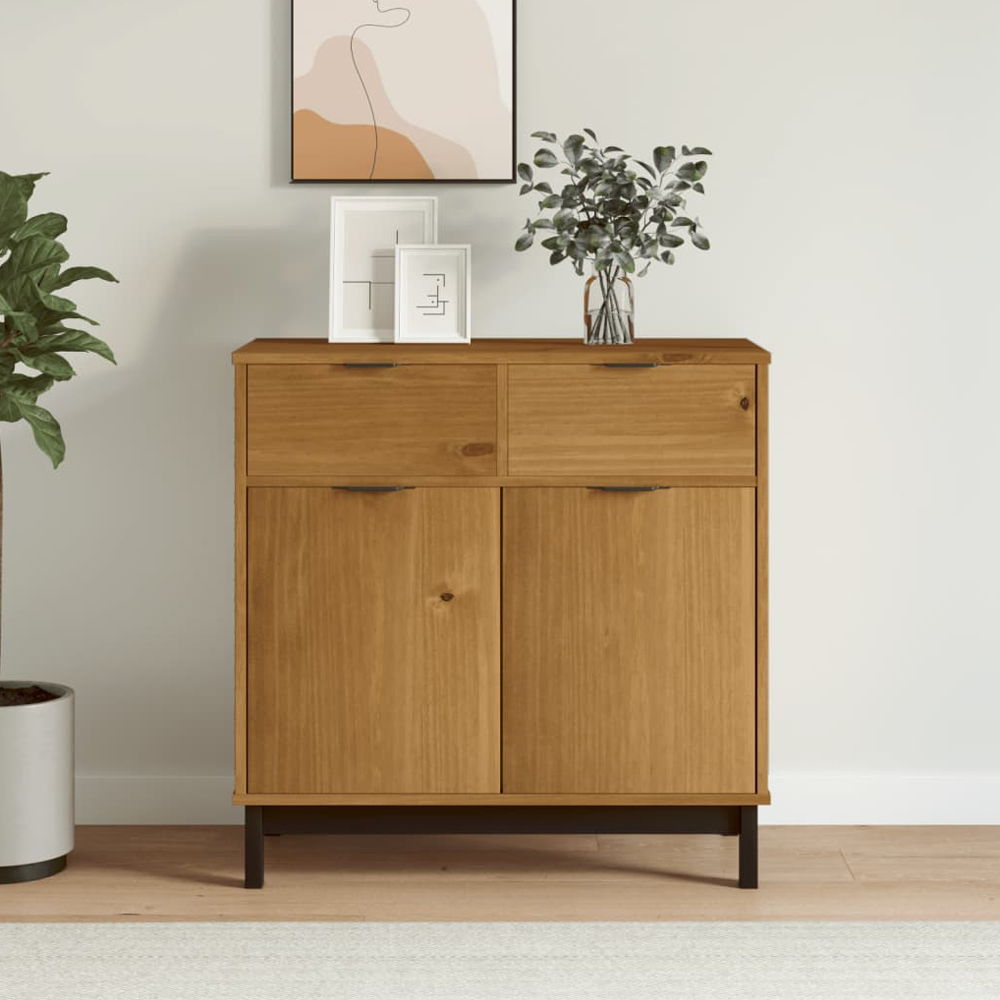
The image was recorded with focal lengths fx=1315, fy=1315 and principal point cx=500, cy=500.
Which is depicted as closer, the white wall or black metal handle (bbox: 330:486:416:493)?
black metal handle (bbox: 330:486:416:493)

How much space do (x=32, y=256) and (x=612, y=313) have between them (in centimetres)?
116

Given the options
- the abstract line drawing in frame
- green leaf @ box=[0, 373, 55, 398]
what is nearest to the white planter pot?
green leaf @ box=[0, 373, 55, 398]

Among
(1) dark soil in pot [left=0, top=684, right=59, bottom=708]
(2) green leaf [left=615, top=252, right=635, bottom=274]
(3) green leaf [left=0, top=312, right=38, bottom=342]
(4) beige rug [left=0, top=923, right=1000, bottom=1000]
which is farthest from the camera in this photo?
(1) dark soil in pot [left=0, top=684, right=59, bottom=708]

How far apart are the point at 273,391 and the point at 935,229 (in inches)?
61.3

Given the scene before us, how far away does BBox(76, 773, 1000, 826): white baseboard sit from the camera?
307 cm

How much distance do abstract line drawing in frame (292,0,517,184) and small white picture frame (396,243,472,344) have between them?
0.35 meters

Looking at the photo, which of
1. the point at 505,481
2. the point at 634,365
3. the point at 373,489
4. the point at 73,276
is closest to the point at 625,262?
the point at 634,365

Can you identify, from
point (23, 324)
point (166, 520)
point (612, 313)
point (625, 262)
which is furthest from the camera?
point (166, 520)

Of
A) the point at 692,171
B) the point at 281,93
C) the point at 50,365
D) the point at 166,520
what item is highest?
the point at 281,93

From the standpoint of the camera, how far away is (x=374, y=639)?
260 centimetres

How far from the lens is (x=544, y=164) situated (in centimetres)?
269

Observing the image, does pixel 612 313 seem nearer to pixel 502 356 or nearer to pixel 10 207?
pixel 502 356

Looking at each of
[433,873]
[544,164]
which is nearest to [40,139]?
[544,164]

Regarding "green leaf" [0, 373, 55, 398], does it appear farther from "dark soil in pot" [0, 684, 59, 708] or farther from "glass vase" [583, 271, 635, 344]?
"glass vase" [583, 271, 635, 344]
